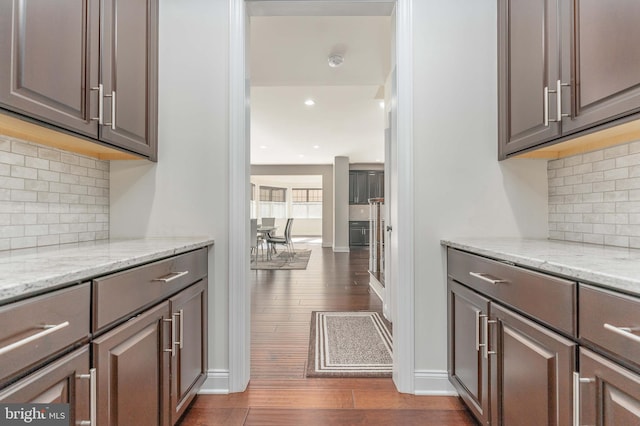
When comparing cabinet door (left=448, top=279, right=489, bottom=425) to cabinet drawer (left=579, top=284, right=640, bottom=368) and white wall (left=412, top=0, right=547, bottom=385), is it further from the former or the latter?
cabinet drawer (left=579, top=284, right=640, bottom=368)

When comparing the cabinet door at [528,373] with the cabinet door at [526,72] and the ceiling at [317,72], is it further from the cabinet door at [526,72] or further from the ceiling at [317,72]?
the ceiling at [317,72]

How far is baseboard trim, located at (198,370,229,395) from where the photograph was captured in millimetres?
1764

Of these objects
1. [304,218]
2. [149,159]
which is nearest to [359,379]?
[149,159]

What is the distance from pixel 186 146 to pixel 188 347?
1.09 m

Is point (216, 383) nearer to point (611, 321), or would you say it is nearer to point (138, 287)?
point (138, 287)

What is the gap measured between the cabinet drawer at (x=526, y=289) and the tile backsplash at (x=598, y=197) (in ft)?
2.05

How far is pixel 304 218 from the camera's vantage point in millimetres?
13688

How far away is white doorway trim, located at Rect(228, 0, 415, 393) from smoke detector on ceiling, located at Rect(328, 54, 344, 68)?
3.45 ft

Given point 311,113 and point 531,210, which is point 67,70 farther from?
point 311,113

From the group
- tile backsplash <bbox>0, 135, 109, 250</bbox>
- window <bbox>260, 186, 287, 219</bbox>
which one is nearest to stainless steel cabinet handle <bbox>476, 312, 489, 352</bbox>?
tile backsplash <bbox>0, 135, 109, 250</bbox>

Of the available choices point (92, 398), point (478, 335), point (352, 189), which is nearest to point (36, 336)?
point (92, 398)

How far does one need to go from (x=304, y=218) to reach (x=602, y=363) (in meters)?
13.0

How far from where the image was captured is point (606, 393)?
Answer: 769 mm

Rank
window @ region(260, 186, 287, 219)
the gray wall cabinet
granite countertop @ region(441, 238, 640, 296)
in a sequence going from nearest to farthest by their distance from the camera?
granite countertop @ region(441, 238, 640, 296) < the gray wall cabinet < window @ region(260, 186, 287, 219)
